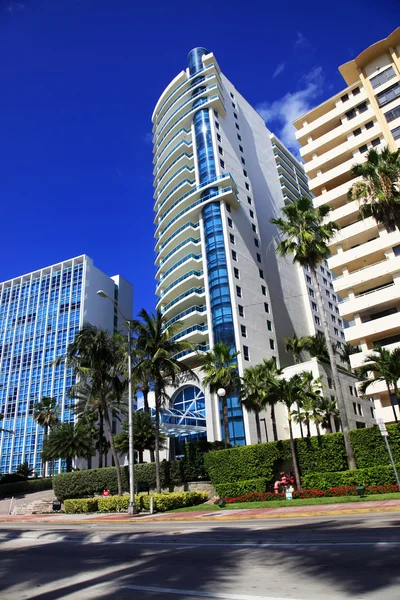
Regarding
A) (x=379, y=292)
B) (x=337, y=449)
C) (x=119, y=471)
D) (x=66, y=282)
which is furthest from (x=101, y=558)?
(x=66, y=282)

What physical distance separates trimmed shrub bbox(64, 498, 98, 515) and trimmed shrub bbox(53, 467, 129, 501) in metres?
6.24

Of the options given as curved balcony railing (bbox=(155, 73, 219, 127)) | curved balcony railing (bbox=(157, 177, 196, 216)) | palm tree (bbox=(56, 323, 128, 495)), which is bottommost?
palm tree (bbox=(56, 323, 128, 495))

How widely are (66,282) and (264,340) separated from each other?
179 ft

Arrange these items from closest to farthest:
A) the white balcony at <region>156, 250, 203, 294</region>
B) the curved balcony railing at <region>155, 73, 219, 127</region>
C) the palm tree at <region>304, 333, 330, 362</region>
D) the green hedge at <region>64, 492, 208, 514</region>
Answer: the green hedge at <region>64, 492, 208, 514</region> < the palm tree at <region>304, 333, 330, 362</region> < the white balcony at <region>156, 250, 203, 294</region> < the curved balcony railing at <region>155, 73, 219, 127</region>

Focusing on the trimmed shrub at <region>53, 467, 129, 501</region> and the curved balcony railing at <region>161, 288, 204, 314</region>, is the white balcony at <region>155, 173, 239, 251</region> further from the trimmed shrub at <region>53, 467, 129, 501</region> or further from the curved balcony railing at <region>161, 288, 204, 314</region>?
the trimmed shrub at <region>53, 467, 129, 501</region>

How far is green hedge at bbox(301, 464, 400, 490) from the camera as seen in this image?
963 inches

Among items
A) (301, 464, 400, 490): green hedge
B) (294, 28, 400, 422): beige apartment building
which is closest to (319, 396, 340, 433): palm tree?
(294, 28, 400, 422): beige apartment building

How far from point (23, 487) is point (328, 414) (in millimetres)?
41345

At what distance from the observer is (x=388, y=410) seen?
128 feet

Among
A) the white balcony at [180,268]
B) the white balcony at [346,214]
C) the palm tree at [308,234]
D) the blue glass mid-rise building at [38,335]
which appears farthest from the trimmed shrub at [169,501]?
the blue glass mid-rise building at [38,335]

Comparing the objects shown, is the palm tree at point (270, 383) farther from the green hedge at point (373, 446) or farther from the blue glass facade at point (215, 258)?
the blue glass facade at point (215, 258)

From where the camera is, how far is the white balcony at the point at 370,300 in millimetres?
41500

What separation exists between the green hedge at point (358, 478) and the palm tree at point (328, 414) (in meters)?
14.7

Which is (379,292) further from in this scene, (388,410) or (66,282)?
(66,282)
